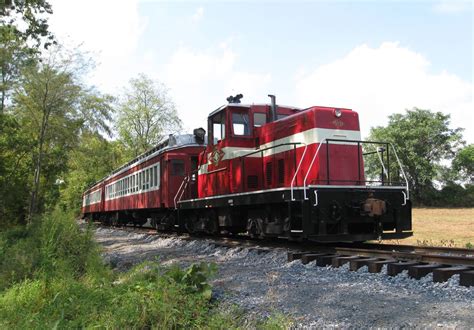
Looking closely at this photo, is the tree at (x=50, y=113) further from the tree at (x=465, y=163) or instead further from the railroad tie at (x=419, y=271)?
the tree at (x=465, y=163)

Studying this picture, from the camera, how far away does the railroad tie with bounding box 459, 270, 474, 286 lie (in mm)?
5207

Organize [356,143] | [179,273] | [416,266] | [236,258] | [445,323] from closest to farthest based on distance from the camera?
[445,323] < [179,273] < [416,266] < [236,258] < [356,143]

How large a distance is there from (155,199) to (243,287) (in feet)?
35.7

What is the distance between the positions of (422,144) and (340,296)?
136ft

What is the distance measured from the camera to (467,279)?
5250 millimetres

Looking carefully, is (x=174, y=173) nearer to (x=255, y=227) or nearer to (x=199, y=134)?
(x=199, y=134)

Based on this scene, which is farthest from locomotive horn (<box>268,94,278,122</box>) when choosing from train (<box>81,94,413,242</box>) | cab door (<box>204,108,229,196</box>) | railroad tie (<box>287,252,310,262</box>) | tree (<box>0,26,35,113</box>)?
tree (<box>0,26,35,113</box>)

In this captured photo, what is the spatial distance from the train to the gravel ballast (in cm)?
146

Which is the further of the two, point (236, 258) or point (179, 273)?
point (236, 258)

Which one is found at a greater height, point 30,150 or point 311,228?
point 30,150

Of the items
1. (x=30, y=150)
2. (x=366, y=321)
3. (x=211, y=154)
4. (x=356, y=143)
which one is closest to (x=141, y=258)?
(x=211, y=154)

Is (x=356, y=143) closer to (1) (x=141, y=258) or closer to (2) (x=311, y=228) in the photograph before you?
(2) (x=311, y=228)

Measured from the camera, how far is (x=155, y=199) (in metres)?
16.1

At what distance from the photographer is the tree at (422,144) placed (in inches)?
1645
